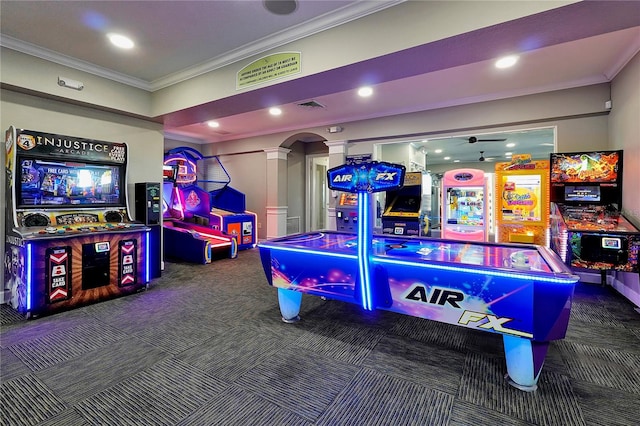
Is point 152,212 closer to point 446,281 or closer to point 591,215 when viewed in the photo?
point 446,281

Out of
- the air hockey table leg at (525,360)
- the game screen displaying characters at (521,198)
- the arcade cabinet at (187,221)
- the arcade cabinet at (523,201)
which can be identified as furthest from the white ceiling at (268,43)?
the air hockey table leg at (525,360)

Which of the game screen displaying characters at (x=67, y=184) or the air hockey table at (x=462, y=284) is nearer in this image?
the air hockey table at (x=462, y=284)

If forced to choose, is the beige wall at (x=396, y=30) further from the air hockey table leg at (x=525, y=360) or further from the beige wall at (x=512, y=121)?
the beige wall at (x=512, y=121)

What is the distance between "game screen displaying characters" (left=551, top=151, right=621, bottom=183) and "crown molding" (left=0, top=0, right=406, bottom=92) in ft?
9.89

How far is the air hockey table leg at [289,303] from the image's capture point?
2.69 metres

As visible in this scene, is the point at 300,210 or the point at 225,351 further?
the point at 300,210

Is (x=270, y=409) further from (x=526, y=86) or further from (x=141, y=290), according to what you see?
(x=526, y=86)

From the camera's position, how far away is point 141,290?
3590 millimetres

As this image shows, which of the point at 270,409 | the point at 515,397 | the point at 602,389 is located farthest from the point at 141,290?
the point at 602,389

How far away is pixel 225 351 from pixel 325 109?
414cm

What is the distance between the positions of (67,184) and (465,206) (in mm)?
5833

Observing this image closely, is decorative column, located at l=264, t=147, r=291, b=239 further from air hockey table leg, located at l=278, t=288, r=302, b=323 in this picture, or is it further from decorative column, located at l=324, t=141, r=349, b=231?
air hockey table leg, located at l=278, t=288, r=302, b=323

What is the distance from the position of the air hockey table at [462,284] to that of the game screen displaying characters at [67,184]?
2.25 m

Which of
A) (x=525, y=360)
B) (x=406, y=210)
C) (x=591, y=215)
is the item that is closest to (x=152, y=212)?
(x=406, y=210)
